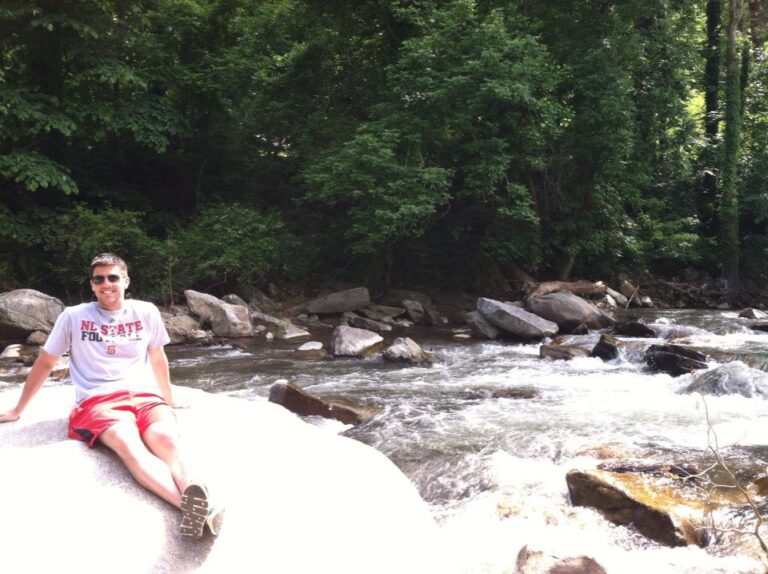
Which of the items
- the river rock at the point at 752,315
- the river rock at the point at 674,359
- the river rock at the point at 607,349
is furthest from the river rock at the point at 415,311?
the river rock at the point at 752,315

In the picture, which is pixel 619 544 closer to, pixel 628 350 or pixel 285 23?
pixel 628 350

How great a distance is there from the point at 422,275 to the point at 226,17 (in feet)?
32.3

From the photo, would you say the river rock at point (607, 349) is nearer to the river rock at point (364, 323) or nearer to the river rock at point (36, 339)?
the river rock at point (364, 323)

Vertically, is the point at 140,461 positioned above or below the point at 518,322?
above

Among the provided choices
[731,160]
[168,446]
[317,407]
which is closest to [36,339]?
[317,407]

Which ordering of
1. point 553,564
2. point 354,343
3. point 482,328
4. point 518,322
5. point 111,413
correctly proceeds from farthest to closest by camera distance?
point 482,328, point 518,322, point 354,343, point 553,564, point 111,413

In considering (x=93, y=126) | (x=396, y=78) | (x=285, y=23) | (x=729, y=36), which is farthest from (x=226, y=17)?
(x=729, y=36)

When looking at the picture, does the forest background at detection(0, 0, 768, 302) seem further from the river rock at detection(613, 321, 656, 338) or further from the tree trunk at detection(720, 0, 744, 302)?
the river rock at detection(613, 321, 656, 338)

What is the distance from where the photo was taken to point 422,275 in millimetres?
20125

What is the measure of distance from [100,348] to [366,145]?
1284 centimetres

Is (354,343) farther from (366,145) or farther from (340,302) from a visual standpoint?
(366,145)

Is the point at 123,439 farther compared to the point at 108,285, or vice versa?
the point at 108,285

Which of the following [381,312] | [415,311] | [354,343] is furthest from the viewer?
[415,311]

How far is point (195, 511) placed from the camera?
10.4 feet
